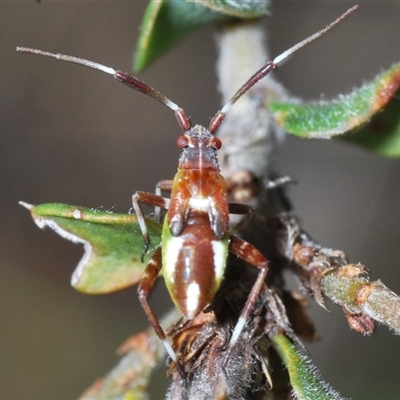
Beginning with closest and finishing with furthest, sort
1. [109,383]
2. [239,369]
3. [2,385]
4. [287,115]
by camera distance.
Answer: [239,369] → [109,383] → [287,115] → [2,385]

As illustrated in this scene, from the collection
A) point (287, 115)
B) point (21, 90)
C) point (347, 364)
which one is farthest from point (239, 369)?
point (21, 90)

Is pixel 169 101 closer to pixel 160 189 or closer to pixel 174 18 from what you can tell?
pixel 160 189

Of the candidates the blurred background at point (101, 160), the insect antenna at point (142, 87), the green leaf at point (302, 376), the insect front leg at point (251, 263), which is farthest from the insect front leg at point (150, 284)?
the blurred background at point (101, 160)

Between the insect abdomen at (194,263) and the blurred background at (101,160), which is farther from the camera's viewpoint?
the blurred background at (101,160)

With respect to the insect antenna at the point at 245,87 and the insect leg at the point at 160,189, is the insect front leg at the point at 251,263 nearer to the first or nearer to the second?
the insect leg at the point at 160,189

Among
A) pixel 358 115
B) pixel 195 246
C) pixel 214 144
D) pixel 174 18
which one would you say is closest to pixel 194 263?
pixel 195 246

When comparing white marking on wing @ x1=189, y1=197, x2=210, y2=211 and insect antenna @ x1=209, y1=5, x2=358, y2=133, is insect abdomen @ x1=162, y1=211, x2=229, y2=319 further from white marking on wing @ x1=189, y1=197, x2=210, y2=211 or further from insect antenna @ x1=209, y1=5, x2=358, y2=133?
insect antenna @ x1=209, y1=5, x2=358, y2=133

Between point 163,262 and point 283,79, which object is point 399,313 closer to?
point 163,262
